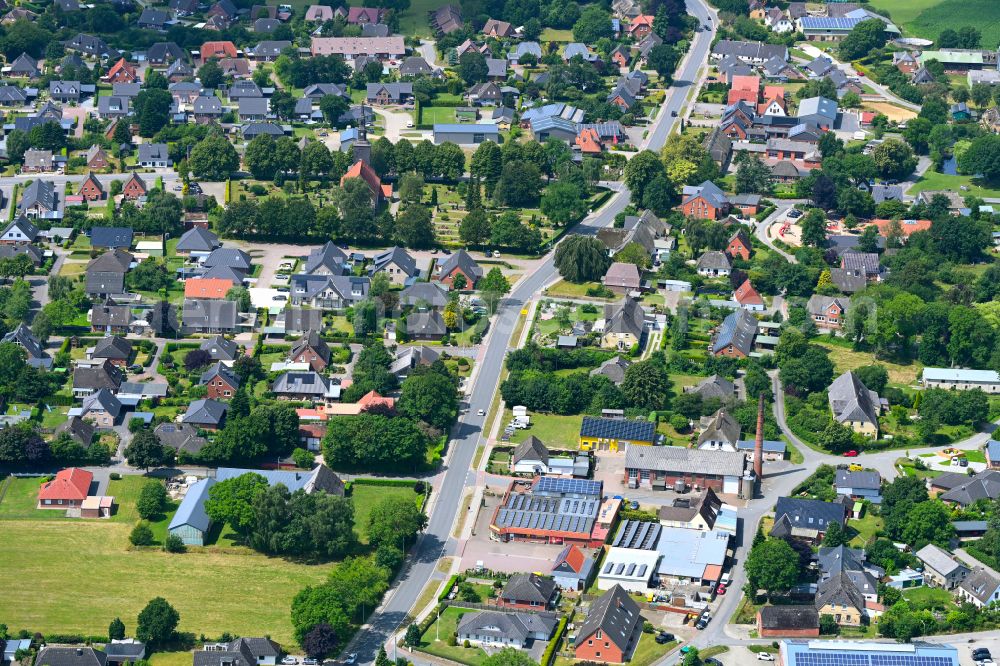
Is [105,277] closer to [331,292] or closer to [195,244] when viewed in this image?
[195,244]

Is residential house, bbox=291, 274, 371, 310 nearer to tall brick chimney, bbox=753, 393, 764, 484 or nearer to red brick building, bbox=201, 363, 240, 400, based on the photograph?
red brick building, bbox=201, 363, 240, 400

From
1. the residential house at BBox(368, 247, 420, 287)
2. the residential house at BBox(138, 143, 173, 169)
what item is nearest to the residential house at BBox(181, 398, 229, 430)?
the residential house at BBox(368, 247, 420, 287)

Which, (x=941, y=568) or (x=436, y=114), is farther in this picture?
(x=436, y=114)

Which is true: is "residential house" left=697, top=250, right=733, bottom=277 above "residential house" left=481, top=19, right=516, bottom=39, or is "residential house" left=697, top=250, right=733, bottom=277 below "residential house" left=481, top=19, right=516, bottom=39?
above

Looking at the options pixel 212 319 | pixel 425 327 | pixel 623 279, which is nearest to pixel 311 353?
pixel 425 327

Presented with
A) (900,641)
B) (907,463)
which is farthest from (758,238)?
(900,641)

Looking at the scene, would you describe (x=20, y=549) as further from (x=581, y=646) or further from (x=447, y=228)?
(x=447, y=228)
